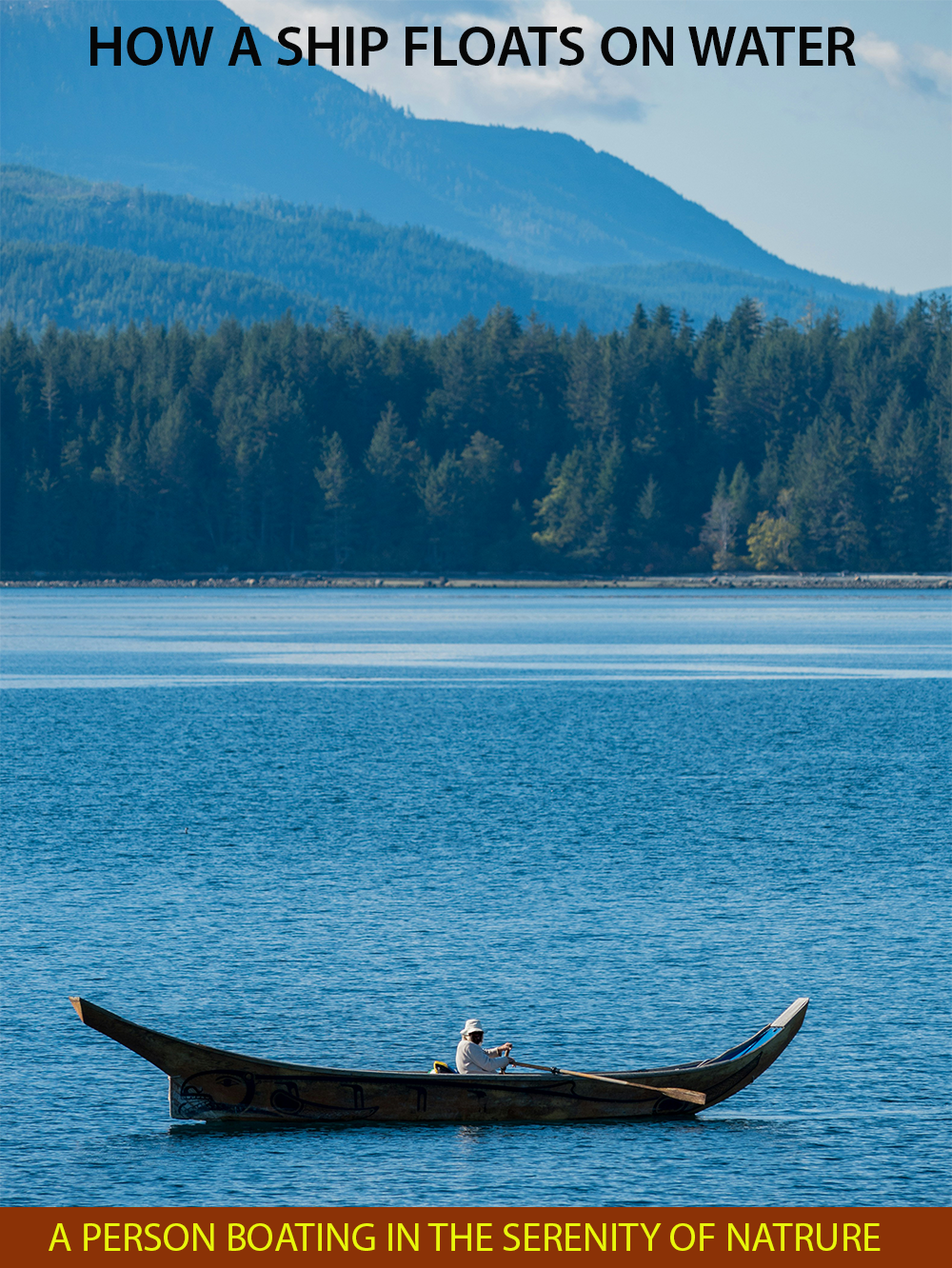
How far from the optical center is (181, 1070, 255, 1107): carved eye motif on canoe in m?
21.5

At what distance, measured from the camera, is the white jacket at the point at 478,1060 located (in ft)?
70.8

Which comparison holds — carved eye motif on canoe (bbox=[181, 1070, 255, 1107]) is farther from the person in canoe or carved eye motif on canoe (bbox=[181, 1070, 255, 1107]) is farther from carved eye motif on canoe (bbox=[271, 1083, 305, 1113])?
the person in canoe

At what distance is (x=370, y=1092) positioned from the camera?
21359mm

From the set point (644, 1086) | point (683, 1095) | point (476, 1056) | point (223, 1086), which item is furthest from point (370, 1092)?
point (683, 1095)

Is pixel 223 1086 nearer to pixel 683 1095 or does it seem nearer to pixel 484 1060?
pixel 484 1060

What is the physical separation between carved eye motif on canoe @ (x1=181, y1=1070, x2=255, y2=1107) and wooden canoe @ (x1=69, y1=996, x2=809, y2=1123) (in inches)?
0.5

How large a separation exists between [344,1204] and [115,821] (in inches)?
1149

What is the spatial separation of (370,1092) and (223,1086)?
1853 millimetres

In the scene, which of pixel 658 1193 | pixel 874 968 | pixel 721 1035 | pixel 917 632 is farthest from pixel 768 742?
pixel 917 632

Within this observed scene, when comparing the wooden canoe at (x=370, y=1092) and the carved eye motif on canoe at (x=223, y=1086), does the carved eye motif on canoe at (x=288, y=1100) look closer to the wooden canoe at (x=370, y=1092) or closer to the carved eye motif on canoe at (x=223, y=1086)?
the wooden canoe at (x=370, y=1092)
